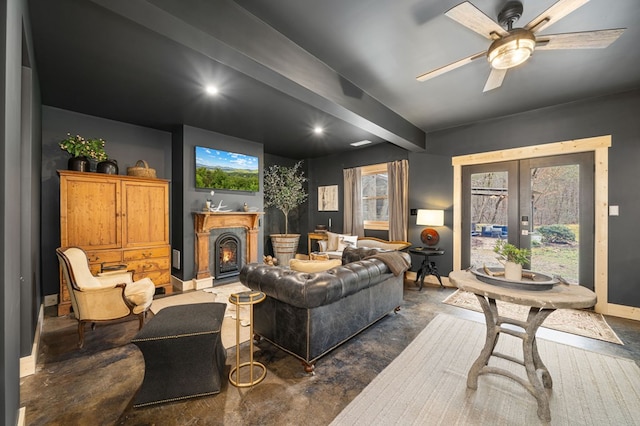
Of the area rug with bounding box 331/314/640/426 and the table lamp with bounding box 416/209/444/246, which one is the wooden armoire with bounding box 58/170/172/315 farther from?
the table lamp with bounding box 416/209/444/246

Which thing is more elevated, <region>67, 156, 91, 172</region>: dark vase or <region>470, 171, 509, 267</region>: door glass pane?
<region>67, 156, 91, 172</region>: dark vase

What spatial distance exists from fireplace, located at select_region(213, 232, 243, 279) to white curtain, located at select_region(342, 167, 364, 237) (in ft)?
8.24

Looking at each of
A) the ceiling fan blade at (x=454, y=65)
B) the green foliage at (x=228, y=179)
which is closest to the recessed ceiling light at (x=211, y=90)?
the green foliage at (x=228, y=179)

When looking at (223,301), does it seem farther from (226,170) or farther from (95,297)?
(226,170)

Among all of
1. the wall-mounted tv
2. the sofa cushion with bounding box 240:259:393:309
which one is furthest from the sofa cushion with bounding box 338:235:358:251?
the sofa cushion with bounding box 240:259:393:309

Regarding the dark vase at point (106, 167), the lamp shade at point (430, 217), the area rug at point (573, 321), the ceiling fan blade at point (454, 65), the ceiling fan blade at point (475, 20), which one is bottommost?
the area rug at point (573, 321)

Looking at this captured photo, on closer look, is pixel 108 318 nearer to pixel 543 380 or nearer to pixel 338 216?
pixel 543 380

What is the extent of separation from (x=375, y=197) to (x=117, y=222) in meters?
4.80

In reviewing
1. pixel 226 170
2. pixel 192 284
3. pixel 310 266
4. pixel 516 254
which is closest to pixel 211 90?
pixel 226 170

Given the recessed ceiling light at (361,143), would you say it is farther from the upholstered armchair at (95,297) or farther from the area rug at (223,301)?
the upholstered armchair at (95,297)

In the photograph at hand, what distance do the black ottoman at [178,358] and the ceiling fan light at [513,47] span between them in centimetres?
296

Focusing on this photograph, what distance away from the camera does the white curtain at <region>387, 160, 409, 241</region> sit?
5227 mm

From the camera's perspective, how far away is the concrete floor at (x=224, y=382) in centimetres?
170

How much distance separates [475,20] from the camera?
5.65ft
